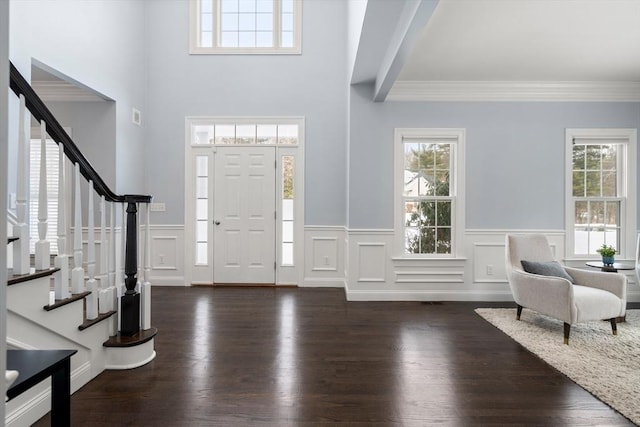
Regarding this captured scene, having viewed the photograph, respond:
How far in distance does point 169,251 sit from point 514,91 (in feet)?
16.5

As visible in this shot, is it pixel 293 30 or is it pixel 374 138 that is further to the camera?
pixel 293 30

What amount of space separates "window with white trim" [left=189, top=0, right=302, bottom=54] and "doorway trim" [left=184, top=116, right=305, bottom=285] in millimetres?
1073

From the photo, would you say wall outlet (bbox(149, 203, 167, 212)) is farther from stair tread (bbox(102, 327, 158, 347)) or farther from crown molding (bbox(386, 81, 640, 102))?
crown molding (bbox(386, 81, 640, 102))

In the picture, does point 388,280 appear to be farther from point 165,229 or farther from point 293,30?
point 293,30

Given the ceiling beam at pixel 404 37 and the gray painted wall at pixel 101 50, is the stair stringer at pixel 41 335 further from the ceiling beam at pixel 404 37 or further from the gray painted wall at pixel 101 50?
the ceiling beam at pixel 404 37

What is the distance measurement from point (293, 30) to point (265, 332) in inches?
163

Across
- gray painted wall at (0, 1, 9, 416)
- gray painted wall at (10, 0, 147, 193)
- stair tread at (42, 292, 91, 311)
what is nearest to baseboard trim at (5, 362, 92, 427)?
stair tread at (42, 292, 91, 311)

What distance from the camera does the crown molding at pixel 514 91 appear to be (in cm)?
431

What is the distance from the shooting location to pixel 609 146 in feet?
Result: 14.6

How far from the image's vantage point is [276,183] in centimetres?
506

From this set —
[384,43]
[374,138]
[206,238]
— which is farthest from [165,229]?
[384,43]

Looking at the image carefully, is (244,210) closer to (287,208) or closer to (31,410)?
(287,208)

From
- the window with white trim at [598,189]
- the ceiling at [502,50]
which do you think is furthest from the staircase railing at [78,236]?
the window with white trim at [598,189]

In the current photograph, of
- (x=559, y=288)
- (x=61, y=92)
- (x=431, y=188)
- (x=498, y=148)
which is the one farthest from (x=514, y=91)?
(x=61, y=92)
